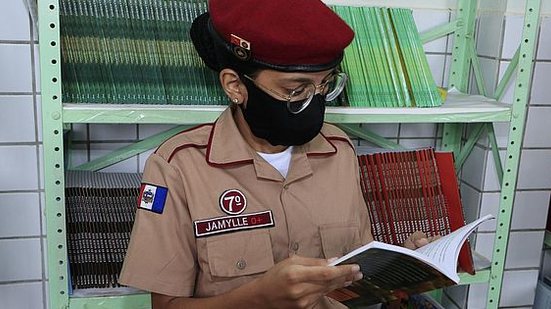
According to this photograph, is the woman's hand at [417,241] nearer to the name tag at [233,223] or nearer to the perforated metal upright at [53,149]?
the name tag at [233,223]

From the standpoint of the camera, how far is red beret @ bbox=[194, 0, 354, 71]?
3.58ft

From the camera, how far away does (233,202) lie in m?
1.21

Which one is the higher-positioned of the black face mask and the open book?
the black face mask

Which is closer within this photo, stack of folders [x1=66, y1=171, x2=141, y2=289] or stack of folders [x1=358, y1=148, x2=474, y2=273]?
stack of folders [x1=66, y1=171, x2=141, y2=289]

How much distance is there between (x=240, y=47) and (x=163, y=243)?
1.30 ft

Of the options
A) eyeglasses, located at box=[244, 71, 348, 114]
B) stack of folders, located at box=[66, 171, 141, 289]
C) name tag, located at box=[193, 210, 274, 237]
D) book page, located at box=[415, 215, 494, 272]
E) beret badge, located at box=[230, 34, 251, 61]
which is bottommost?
stack of folders, located at box=[66, 171, 141, 289]

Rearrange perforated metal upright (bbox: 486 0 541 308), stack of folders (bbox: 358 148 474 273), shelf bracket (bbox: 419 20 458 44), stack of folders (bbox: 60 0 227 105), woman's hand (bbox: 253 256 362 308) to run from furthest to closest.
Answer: shelf bracket (bbox: 419 20 458 44) → stack of folders (bbox: 358 148 474 273) → perforated metal upright (bbox: 486 0 541 308) → stack of folders (bbox: 60 0 227 105) → woman's hand (bbox: 253 256 362 308)

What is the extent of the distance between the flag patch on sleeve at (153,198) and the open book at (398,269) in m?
0.36

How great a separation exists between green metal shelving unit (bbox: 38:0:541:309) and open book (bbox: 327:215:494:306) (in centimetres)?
47

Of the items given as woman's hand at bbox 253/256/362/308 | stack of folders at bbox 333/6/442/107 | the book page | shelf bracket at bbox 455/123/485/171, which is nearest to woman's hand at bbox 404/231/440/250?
the book page

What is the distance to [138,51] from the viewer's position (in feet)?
4.81

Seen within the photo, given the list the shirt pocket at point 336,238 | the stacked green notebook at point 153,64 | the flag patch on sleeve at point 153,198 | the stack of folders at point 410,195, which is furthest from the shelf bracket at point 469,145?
the flag patch on sleeve at point 153,198

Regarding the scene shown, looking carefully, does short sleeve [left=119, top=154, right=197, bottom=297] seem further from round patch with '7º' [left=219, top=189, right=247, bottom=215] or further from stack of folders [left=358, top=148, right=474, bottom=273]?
stack of folders [left=358, top=148, right=474, bottom=273]

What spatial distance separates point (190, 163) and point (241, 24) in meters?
0.29
